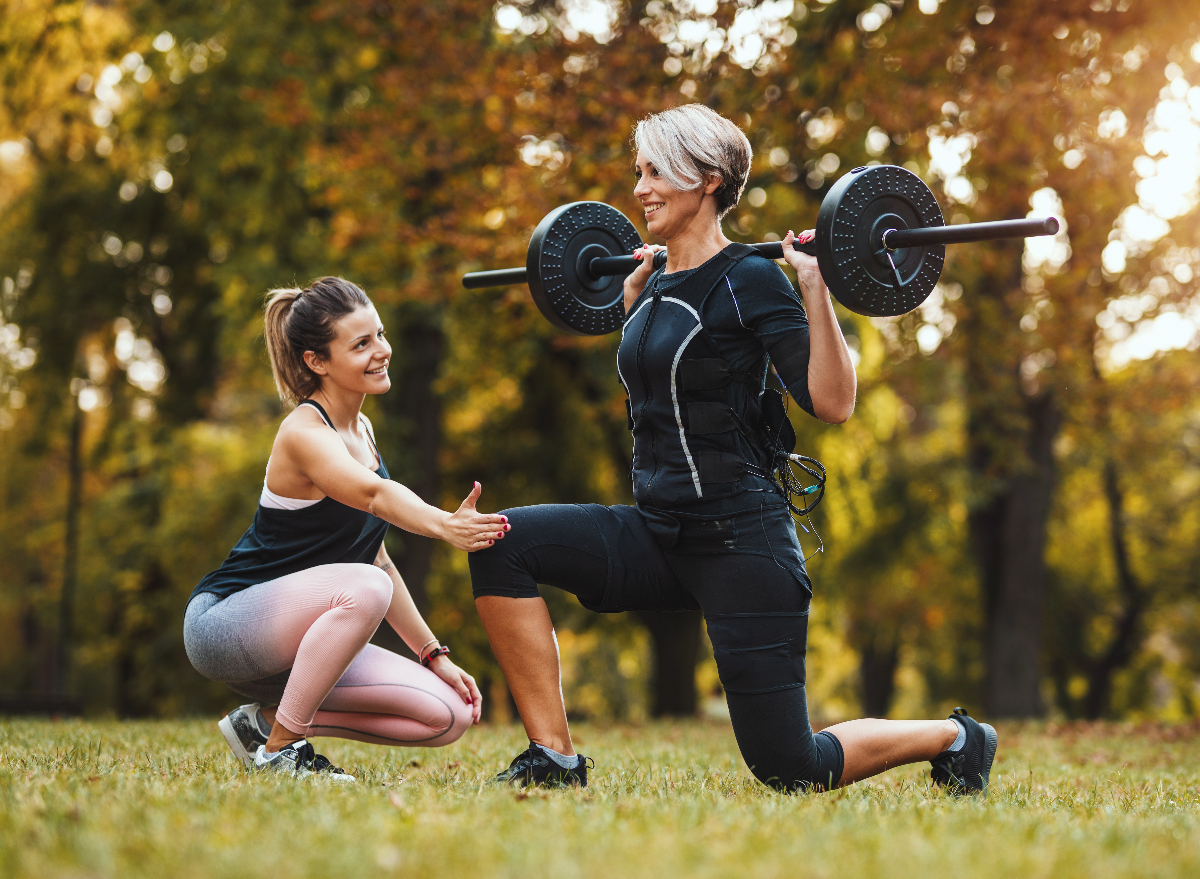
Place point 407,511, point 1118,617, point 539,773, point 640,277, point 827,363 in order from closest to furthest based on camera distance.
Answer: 1. point 827,363
2. point 407,511
3. point 539,773
4. point 640,277
5. point 1118,617

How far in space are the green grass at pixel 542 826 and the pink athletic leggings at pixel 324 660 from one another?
21cm

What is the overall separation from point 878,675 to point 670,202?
21345mm

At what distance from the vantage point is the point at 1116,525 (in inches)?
778

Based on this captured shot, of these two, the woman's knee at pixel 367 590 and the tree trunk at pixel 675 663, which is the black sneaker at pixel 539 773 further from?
the tree trunk at pixel 675 663

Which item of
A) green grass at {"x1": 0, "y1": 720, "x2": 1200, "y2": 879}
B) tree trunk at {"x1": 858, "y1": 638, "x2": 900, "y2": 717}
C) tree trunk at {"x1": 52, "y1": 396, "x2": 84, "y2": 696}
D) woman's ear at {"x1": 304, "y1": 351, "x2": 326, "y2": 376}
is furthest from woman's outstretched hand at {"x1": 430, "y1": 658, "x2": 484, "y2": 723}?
tree trunk at {"x1": 858, "y1": 638, "x2": 900, "y2": 717}

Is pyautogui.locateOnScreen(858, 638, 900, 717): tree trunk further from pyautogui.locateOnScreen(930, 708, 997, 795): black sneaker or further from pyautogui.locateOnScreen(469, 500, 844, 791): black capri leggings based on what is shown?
pyautogui.locateOnScreen(469, 500, 844, 791): black capri leggings

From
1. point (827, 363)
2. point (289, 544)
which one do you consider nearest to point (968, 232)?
point (827, 363)

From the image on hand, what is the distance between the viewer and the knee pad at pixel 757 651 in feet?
11.4

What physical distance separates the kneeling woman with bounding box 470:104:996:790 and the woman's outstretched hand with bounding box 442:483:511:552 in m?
0.19

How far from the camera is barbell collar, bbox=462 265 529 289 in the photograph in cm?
443

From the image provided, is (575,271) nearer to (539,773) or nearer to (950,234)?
(950,234)

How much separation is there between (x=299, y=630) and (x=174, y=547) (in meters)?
10.1

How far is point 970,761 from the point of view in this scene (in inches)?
149

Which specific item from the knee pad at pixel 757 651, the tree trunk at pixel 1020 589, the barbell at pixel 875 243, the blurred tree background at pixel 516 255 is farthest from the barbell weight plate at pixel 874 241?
the tree trunk at pixel 1020 589
